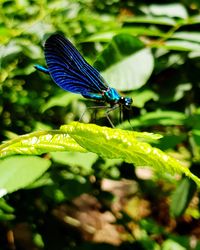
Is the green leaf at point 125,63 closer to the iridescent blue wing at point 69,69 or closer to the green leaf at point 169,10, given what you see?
the iridescent blue wing at point 69,69

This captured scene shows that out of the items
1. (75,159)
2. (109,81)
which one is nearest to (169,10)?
(109,81)

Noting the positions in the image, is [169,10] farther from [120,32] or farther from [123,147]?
[123,147]

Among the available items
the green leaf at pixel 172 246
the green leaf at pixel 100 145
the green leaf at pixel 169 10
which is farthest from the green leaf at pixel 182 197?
the green leaf at pixel 100 145

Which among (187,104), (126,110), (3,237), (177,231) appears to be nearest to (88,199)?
(177,231)

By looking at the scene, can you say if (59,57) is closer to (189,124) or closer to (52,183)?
(189,124)

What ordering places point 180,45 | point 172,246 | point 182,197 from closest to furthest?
point 180,45
point 182,197
point 172,246

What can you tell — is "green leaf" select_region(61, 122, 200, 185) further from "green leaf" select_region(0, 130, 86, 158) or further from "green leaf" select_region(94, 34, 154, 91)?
"green leaf" select_region(94, 34, 154, 91)

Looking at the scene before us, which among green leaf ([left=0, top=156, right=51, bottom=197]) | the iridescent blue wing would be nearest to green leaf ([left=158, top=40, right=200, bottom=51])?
the iridescent blue wing

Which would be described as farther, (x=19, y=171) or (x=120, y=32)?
(x=120, y=32)
